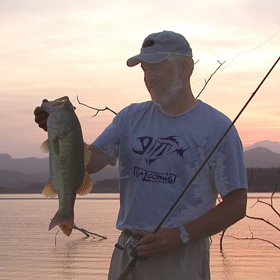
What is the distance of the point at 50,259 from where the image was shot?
12.0 meters

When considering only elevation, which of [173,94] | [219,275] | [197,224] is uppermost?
[173,94]

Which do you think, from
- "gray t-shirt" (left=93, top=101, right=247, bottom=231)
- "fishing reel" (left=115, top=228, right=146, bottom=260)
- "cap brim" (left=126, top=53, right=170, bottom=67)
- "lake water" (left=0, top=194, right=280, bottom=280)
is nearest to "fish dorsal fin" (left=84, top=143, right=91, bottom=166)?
"gray t-shirt" (left=93, top=101, right=247, bottom=231)

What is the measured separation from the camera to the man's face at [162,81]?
12.1 ft

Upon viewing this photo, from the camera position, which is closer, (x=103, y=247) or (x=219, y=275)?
(x=219, y=275)

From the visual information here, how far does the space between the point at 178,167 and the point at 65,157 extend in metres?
0.67

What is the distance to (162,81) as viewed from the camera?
3709 mm

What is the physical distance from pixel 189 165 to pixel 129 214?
18.5 inches

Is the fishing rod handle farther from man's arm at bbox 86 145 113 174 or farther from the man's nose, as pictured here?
the man's nose

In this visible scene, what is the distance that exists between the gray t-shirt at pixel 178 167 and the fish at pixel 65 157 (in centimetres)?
29

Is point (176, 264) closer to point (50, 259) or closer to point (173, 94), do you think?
point (173, 94)

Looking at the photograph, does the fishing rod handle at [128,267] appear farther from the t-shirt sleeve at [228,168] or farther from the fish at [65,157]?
the t-shirt sleeve at [228,168]

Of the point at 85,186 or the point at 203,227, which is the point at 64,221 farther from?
the point at 203,227

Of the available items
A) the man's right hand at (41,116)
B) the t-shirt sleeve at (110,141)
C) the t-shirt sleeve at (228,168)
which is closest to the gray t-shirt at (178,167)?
the t-shirt sleeve at (228,168)

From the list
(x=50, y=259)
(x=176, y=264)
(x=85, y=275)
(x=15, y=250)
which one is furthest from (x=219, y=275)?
(x=176, y=264)
